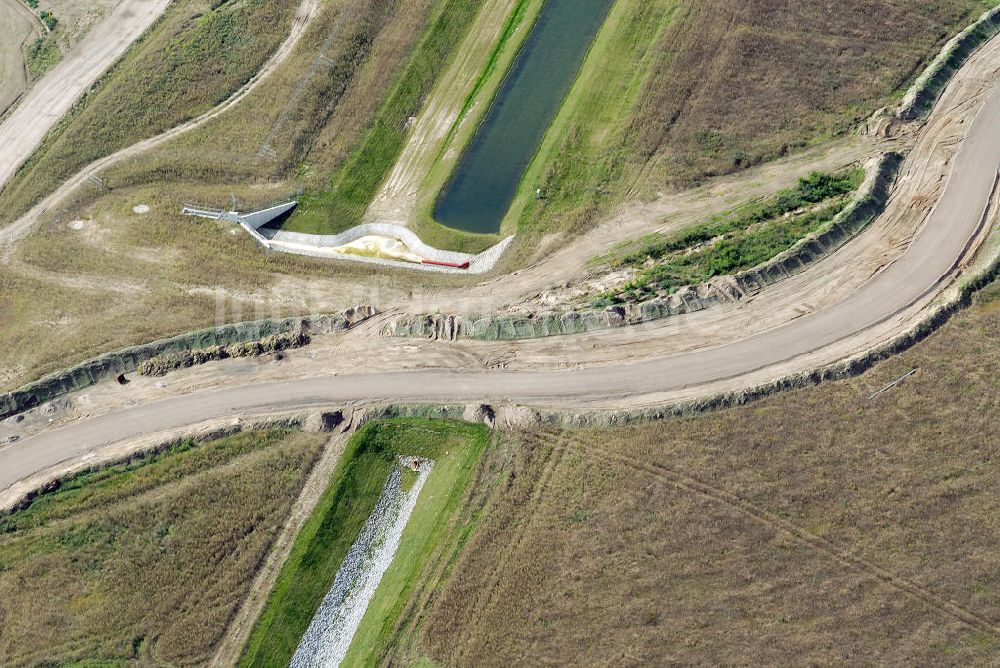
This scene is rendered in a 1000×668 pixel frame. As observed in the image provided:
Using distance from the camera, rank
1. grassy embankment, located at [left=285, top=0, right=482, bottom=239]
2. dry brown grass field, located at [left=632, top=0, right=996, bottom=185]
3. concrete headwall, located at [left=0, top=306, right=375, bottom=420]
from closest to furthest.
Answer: concrete headwall, located at [left=0, top=306, right=375, bottom=420], dry brown grass field, located at [left=632, top=0, right=996, bottom=185], grassy embankment, located at [left=285, top=0, right=482, bottom=239]

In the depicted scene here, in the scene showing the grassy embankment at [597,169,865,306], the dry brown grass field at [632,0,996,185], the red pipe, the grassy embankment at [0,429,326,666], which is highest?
the dry brown grass field at [632,0,996,185]

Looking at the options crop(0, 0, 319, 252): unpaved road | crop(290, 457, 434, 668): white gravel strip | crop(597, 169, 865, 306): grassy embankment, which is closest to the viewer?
crop(290, 457, 434, 668): white gravel strip

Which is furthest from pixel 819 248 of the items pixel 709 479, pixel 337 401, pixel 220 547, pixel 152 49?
pixel 152 49

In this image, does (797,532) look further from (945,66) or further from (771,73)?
(945,66)

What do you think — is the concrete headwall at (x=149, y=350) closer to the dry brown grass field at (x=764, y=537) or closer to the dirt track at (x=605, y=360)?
the dirt track at (x=605, y=360)

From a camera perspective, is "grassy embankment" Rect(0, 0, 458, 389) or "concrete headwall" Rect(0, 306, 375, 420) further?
"grassy embankment" Rect(0, 0, 458, 389)

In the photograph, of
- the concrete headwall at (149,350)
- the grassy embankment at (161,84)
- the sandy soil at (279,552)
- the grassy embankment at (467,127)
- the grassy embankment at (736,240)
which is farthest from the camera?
the grassy embankment at (161,84)

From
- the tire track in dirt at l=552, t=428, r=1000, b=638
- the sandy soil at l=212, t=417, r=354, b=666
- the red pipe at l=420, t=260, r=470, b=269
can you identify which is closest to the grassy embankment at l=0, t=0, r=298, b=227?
the red pipe at l=420, t=260, r=470, b=269

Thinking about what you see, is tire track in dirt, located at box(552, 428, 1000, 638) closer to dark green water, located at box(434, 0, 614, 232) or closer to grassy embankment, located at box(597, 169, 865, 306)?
grassy embankment, located at box(597, 169, 865, 306)

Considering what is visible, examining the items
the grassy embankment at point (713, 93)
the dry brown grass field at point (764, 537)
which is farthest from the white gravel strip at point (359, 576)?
the grassy embankment at point (713, 93)
